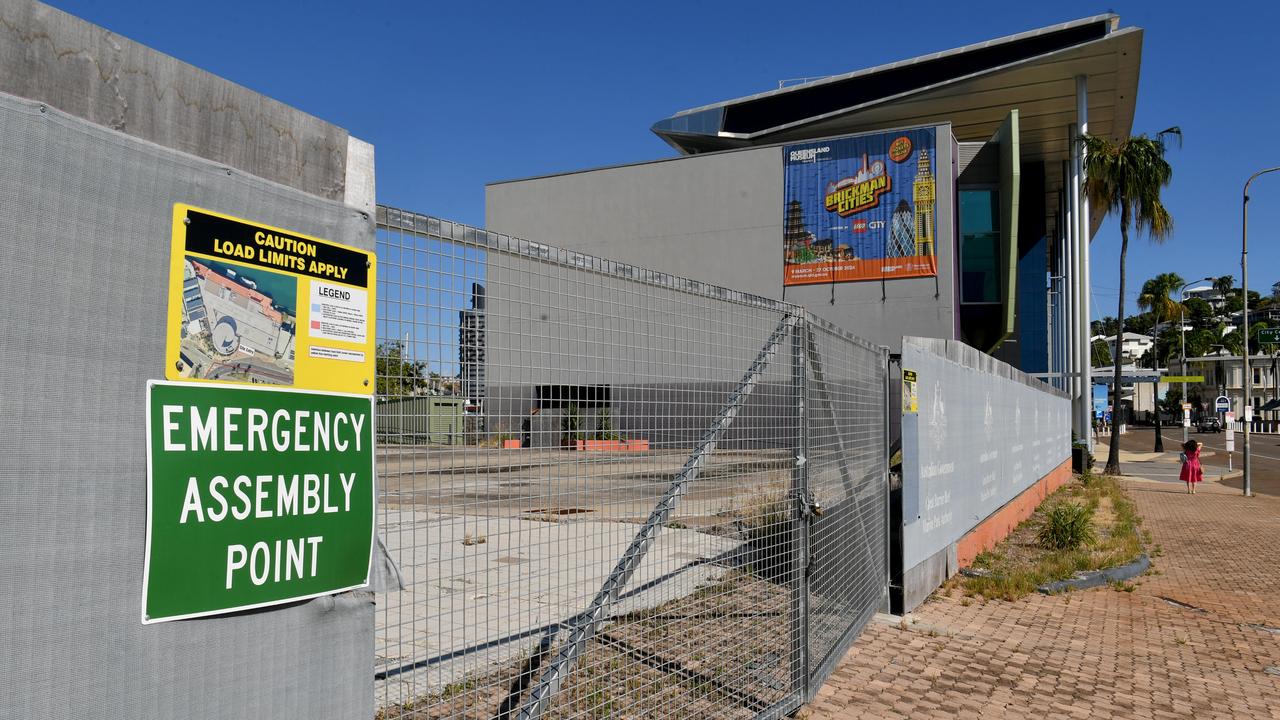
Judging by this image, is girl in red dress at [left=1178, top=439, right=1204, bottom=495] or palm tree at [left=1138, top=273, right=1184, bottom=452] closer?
girl in red dress at [left=1178, top=439, right=1204, bottom=495]

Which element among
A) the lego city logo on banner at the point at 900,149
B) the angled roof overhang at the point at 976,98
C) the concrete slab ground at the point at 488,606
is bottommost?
the concrete slab ground at the point at 488,606

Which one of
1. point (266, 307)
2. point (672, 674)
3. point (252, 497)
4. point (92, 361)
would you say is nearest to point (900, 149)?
point (672, 674)

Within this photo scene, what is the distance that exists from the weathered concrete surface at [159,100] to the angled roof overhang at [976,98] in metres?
39.8

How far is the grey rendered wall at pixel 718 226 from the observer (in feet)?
118

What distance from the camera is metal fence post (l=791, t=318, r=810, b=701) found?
205 inches

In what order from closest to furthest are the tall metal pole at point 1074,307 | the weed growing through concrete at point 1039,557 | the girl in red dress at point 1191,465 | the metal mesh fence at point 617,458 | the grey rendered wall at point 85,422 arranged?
the grey rendered wall at point 85,422, the metal mesh fence at point 617,458, the weed growing through concrete at point 1039,557, the girl in red dress at point 1191,465, the tall metal pole at point 1074,307

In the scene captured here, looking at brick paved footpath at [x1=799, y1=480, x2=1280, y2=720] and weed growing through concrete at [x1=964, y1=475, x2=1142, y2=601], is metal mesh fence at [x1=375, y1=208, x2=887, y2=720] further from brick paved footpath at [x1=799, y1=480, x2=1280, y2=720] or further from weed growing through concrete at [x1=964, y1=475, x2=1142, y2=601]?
weed growing through concrete at [x1=964, y1=475, x2=1142, y2=601]

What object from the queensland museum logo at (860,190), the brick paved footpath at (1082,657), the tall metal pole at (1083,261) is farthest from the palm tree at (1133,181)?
the brick paved footpath at (1082,657)

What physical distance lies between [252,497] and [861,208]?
1459 inches

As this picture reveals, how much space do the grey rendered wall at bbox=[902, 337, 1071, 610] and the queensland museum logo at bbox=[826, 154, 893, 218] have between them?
74.1 feet

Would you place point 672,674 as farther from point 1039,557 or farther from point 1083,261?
point 1083,261

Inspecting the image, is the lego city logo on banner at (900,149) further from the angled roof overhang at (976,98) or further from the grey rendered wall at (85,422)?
the grey rendered wall at (85,422)

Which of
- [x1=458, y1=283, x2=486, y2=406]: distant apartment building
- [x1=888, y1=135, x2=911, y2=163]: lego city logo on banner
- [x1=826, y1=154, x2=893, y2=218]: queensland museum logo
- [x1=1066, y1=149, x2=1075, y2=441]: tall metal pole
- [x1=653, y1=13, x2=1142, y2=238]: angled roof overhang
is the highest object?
[x1=653, y1=13, x2=1142, y2=238]: angled roof overhang

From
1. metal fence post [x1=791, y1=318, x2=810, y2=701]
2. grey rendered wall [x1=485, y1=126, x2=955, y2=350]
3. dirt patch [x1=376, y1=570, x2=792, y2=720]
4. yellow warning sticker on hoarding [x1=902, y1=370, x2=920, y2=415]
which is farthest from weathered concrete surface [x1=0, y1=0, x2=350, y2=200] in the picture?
grey rendered wall [x1=485, y1=126, x2=955, y2=350]
